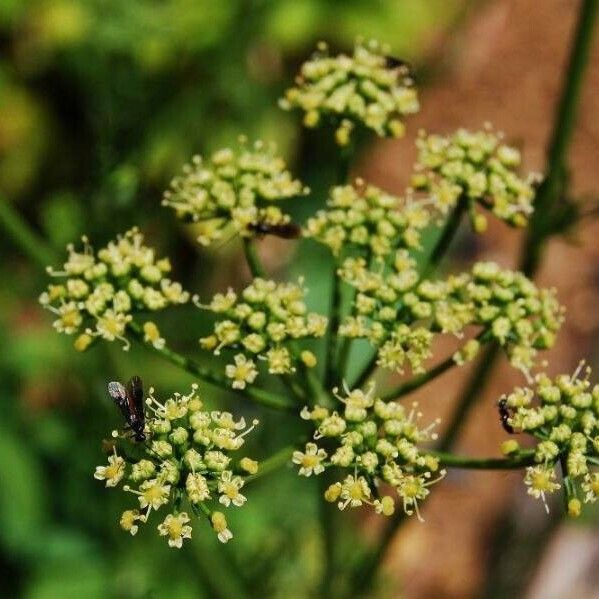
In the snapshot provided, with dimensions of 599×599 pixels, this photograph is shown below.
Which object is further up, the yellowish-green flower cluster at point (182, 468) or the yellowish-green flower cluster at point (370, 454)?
the yellowish-green flower cluster at point (370, 454)

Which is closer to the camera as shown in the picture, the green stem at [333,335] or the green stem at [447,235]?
the green stem at [333,335]

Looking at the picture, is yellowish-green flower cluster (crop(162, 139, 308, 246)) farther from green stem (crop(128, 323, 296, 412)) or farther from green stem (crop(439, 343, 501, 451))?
green stem (crop(439, 343, 501, 451))

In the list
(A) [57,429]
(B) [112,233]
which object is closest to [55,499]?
(A) [57,429]

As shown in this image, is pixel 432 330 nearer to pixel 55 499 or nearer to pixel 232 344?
pixel 232 344

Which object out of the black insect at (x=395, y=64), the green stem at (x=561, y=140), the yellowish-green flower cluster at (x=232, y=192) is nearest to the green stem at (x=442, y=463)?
the yellowish-green flower cluster at (x=232, y=192)

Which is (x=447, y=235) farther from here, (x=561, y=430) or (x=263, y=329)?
(x=561, y=430)

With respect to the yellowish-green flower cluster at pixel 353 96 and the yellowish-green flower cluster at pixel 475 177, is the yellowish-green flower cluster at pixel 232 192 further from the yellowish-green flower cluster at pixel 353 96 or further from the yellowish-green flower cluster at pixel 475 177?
the yellowish-green flower cluster at pixel 475 177
